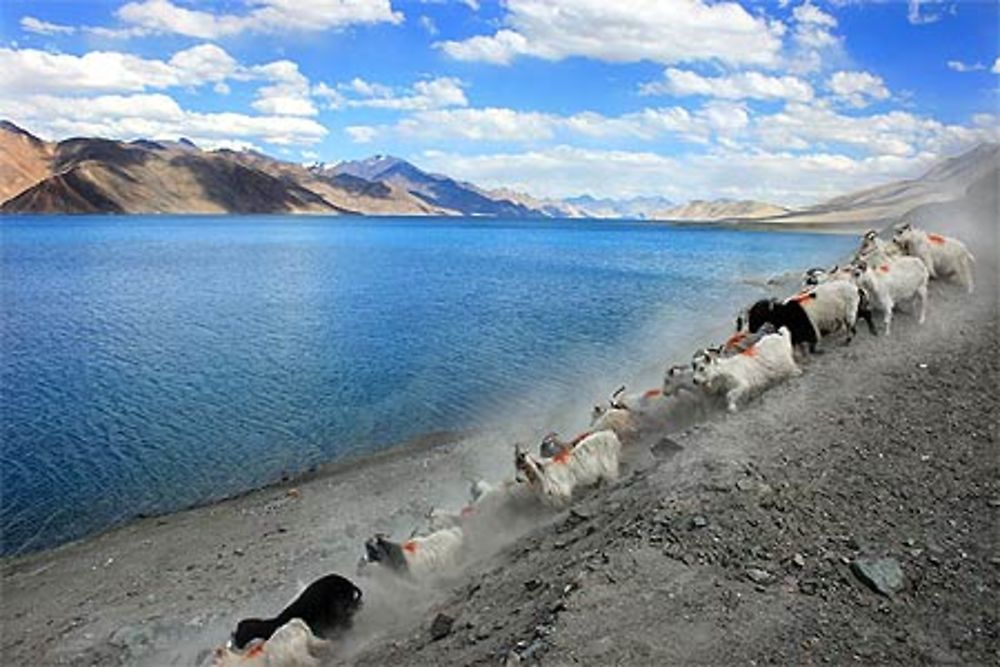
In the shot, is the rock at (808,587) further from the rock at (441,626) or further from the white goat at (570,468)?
the white goat at (570,468)

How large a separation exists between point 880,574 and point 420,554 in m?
5.91

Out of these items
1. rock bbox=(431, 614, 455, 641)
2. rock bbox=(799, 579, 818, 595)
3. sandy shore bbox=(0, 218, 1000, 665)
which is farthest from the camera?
rock bbox=(431, 614, 455, 641)

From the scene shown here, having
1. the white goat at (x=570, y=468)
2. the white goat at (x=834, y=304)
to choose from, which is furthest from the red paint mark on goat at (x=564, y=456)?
the white goat at (x=834, y=304)

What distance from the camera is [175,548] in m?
14.5

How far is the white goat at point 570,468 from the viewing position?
39.7 feet

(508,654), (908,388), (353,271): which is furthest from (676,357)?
A: (353,271)

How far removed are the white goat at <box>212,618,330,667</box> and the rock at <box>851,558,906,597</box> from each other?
6164 millimetres

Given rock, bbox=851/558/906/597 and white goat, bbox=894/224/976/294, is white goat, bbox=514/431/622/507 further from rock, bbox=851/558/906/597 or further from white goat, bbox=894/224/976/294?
white goat, bbox=894/224/976/294

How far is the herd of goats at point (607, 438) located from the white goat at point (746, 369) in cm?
2

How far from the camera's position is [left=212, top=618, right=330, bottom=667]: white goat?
9195 millimetres

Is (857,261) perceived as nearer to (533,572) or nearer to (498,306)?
(533,572)

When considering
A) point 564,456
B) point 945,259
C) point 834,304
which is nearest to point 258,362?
point 564,456

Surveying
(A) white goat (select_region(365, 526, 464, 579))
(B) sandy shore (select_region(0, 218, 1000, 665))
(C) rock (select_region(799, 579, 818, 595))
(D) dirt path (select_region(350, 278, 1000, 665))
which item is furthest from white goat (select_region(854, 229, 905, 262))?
(A) white goat (select_region(365, 526, 464, 579))

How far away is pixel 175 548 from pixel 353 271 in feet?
185
